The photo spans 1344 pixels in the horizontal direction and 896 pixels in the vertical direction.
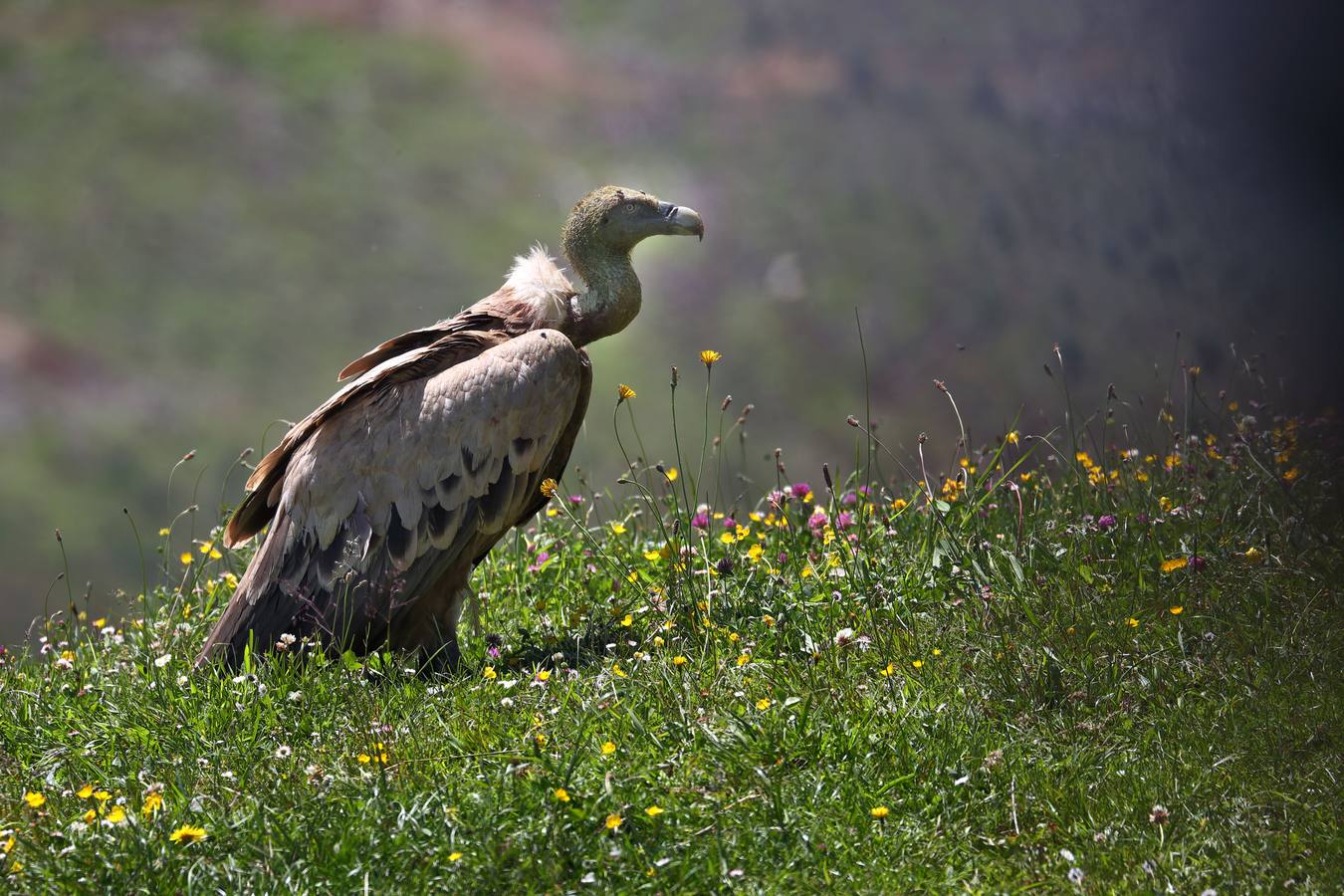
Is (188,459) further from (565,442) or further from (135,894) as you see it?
(135,894)

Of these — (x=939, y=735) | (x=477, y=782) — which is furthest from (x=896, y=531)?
(x=477, y=782)

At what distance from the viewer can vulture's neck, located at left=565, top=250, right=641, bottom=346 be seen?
5477 millimetres

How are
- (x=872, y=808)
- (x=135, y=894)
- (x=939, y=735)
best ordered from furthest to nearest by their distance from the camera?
(x=939, y=735)
(x=872, y=808)
(x=135, y=894)

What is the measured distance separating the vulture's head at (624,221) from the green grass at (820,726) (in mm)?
1170

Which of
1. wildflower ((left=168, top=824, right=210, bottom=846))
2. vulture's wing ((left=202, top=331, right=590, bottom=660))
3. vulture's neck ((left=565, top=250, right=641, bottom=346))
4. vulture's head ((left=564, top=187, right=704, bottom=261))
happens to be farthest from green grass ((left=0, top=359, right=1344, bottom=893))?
vulture's head ((left=564, top=187, right=704, bottom=261))

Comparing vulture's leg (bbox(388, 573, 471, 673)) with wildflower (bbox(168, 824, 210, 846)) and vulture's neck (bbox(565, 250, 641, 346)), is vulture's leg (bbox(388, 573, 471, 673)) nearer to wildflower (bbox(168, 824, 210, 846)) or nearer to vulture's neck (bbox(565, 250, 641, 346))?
vulture's neck (bbox(565, 250, 641, 346))

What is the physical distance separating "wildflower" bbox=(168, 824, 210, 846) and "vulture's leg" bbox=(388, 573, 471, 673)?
191 cm

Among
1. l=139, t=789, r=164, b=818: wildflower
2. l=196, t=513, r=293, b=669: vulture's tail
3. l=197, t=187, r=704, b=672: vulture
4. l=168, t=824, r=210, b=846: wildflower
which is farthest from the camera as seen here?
l=197, t=187, r=704, b=672: vulture

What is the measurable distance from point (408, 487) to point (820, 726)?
Result: 6.89ft

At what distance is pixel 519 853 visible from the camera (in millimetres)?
2877

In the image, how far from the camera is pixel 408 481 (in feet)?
16.2

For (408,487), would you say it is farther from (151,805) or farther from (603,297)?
(151,805)

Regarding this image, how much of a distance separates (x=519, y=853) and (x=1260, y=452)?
3.26 metres

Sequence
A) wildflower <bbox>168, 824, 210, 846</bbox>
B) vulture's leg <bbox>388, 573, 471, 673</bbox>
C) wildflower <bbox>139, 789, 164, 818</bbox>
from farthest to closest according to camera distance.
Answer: vulture's leg <bbox>388, 573, 471, 673</bbox>
wildflower <bbox>139, 789, 164, 818</bbox>
wildflower <bbox>168, 824, 210, 846</bbox>
